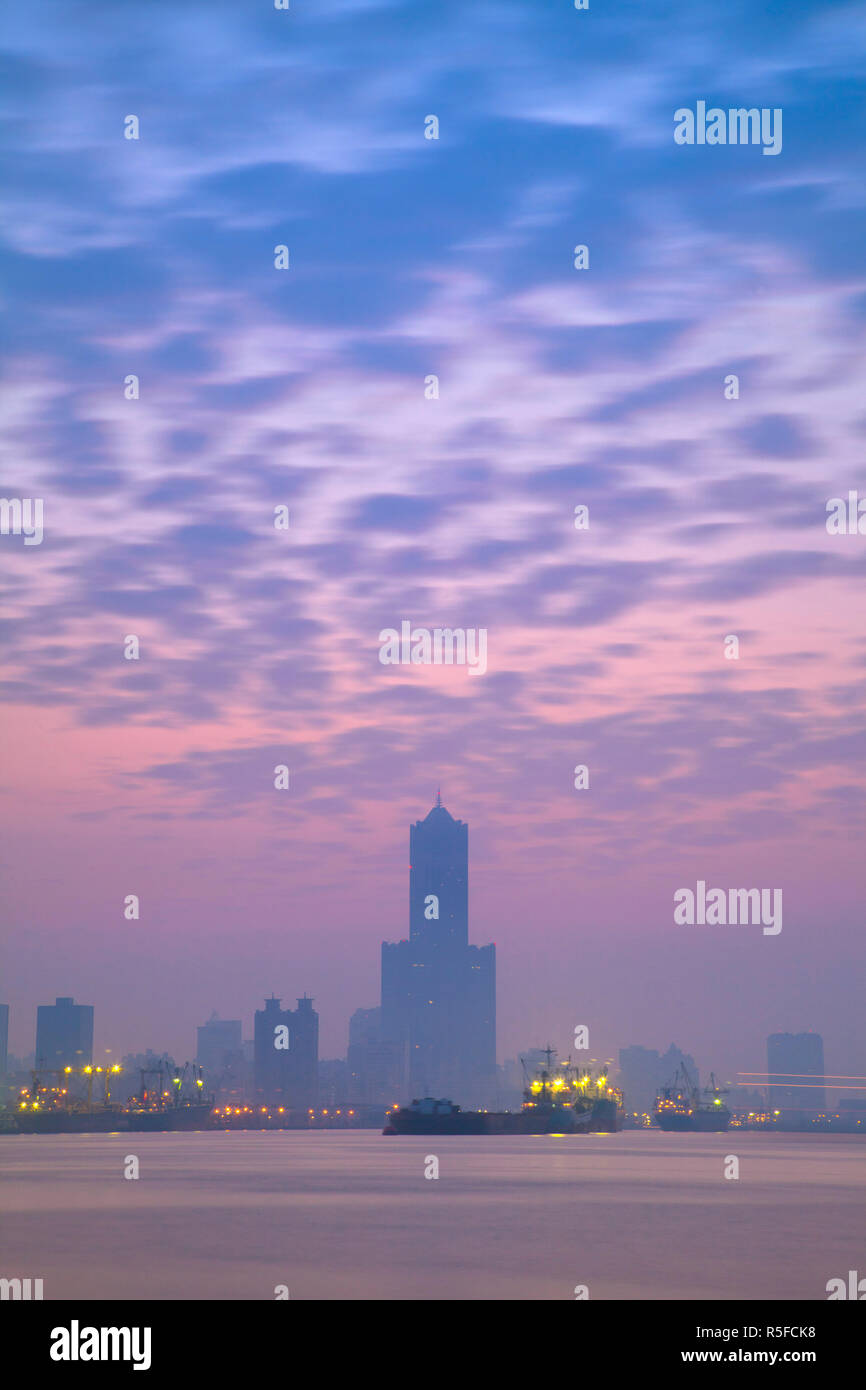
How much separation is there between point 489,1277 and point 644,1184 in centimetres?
9470

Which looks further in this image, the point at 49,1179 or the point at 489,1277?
the point at 49,1179

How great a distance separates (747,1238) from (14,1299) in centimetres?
4930

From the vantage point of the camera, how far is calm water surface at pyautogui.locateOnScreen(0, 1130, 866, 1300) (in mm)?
63156

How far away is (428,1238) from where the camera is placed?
85.1 metres

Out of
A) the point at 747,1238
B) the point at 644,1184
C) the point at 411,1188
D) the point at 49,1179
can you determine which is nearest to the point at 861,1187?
the point at 644,1184

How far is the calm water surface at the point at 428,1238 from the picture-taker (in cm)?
6316

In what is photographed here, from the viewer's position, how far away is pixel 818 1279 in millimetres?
65500

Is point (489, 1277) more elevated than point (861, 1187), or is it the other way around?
point (489, 1277)
